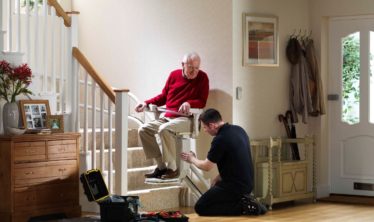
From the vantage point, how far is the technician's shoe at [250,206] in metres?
8.06

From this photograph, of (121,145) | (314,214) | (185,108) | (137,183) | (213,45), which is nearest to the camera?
(121,145)

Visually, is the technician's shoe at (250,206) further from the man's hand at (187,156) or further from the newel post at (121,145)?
the newel post at (121,145)

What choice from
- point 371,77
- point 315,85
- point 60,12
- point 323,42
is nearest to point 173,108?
point 60,12

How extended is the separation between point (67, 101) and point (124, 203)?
1.69 meters

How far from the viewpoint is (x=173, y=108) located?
8562mm

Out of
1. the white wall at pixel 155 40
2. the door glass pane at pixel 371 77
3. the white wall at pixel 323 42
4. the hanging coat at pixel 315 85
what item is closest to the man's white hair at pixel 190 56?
the white wall at pixel 155 40

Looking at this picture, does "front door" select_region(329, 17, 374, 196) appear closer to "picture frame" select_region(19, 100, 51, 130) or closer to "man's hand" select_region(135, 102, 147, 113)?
"man's hand" select_region(135, 102, 147, 113)

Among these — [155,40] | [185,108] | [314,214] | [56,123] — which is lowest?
[314,214]

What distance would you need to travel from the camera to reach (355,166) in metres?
9.65

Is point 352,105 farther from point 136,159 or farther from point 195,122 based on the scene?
point 136,159

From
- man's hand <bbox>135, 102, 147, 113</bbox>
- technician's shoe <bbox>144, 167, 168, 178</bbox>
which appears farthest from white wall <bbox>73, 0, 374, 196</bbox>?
technician's shoe <bbox>144, 167, 168, 178</bbox>

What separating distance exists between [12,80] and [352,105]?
14.0ft

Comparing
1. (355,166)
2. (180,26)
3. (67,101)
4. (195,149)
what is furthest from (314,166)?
(67,101)

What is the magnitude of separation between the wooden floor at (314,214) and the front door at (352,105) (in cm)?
65
